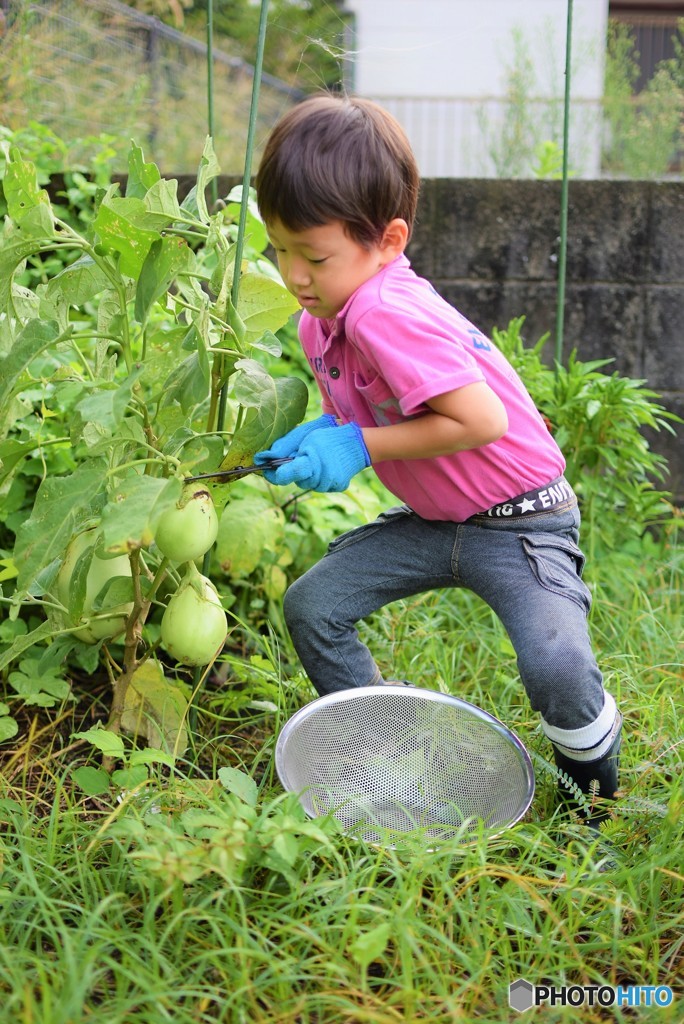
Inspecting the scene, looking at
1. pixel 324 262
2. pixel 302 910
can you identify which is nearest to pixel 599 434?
pixel 324 262

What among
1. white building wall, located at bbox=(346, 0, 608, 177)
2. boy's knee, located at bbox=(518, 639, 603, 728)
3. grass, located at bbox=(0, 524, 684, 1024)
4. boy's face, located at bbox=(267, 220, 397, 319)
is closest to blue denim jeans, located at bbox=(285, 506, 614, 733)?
boy's knee, located at bbox=(518, 639, 603, 728)

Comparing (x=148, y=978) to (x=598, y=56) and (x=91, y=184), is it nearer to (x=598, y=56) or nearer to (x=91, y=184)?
(x=91, y=184)

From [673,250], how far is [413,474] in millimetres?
1831

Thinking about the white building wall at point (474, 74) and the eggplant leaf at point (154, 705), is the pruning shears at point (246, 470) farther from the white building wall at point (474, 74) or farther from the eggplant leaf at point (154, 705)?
the white building wall at point (474, 74)

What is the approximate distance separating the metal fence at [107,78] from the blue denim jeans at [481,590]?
204cm

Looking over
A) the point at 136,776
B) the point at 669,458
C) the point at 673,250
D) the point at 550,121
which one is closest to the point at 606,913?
the point at 136,776

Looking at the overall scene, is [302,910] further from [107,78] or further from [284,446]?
[107,78]

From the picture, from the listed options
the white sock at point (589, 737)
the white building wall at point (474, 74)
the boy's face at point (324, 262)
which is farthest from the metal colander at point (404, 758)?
the white building wall at point (474, 74)

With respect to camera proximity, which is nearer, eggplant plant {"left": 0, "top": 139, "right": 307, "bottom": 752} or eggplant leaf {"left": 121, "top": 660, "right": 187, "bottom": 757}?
eggplant plant {"left": 0, "top": 139, "right": 307, "bottom": 752}

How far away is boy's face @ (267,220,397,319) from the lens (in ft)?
4.72

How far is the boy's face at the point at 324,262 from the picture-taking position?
144 cm

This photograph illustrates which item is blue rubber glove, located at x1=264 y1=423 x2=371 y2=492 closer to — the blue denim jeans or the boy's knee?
the blue denim jeans

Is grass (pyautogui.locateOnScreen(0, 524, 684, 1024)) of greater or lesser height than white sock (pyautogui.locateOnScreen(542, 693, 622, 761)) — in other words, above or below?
below

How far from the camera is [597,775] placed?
61.1 inches
